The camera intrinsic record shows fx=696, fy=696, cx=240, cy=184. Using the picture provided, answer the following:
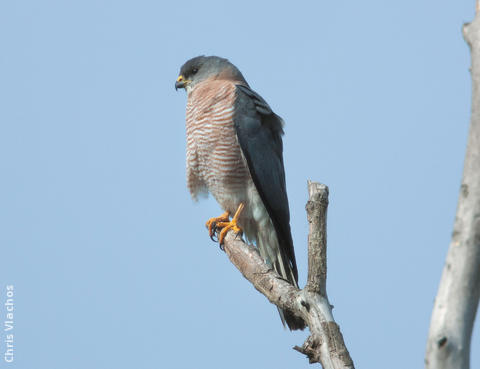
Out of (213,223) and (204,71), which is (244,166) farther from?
(204,71)

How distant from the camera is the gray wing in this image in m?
7.40

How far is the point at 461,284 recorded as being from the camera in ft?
10.9

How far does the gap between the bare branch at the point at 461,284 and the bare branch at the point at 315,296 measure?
4.20 feet

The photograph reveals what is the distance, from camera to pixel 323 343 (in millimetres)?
4594

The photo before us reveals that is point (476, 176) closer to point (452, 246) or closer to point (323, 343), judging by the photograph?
point (452, 246)

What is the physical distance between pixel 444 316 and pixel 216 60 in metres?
6.22

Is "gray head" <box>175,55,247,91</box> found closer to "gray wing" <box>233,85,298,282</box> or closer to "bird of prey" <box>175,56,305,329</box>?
"bird of prey" <box>175,56,305,329</box>

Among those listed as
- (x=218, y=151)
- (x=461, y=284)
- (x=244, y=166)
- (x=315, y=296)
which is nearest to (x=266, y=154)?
(x=244, y=166)

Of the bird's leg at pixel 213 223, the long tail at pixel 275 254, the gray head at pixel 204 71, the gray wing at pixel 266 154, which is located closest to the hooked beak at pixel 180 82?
the gray head at pixel 204 71

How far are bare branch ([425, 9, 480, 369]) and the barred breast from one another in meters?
4.39

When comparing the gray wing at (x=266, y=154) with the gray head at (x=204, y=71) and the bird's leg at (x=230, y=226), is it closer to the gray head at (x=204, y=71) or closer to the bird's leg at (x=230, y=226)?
the bird's leg at (x=230, y=226)

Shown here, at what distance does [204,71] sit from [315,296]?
472cm

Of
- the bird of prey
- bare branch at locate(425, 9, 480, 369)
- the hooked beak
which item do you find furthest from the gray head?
bare branch at locate(425, 9, 480, 369)

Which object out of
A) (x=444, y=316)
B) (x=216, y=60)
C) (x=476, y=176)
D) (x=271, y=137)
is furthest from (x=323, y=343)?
(x=216, y=60)
